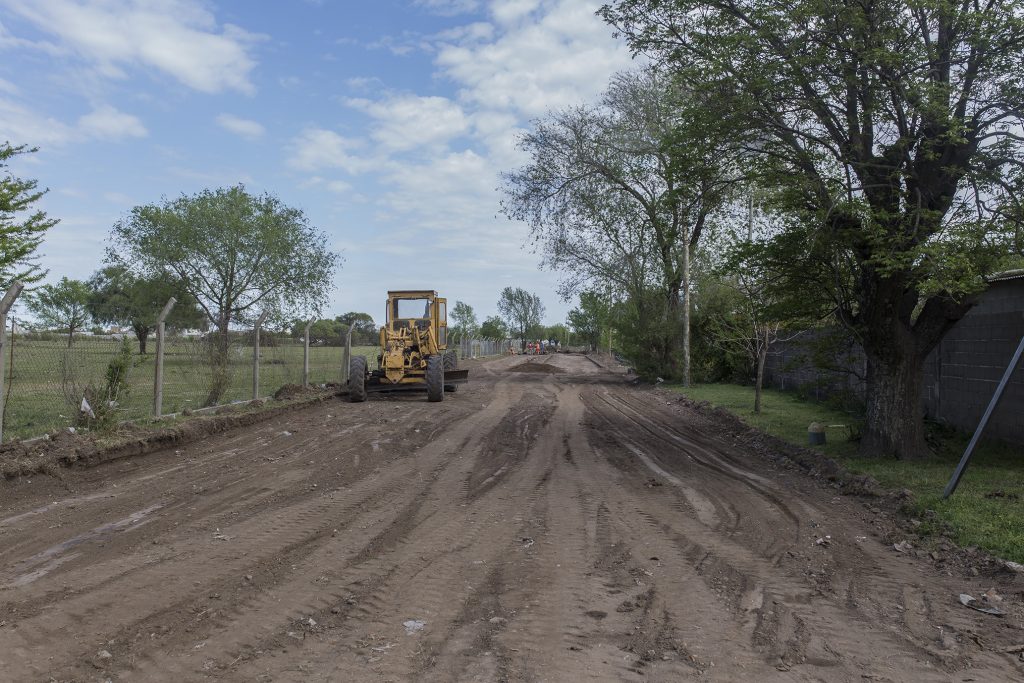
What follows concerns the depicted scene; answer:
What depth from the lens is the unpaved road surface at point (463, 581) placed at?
4.50m

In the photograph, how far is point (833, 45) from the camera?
1108 cm

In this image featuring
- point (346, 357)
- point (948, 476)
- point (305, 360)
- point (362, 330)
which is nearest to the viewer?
point (948, 476)

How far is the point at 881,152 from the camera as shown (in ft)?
38.2

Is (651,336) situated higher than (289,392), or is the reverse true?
(651,336)

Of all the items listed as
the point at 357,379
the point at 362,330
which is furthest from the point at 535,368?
the point at 357,379

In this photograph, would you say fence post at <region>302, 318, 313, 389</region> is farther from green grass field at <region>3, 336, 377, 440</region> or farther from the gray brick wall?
the gray brick wall

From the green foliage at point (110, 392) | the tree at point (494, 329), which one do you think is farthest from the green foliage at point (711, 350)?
the tree at point (494, 329)

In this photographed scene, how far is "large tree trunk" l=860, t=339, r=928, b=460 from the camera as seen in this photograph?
11.4m

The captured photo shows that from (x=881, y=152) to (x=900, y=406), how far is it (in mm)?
3854

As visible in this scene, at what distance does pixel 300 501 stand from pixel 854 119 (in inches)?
374

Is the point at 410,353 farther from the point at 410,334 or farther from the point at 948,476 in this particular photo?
the point at 948,476

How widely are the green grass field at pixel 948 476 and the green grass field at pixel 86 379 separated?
11.2 meters

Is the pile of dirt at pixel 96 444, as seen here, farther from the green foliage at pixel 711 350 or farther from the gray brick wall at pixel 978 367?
the green foliage at pixel 711 350

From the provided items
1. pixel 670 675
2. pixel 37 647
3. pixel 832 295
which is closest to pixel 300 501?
pixel 37 647
